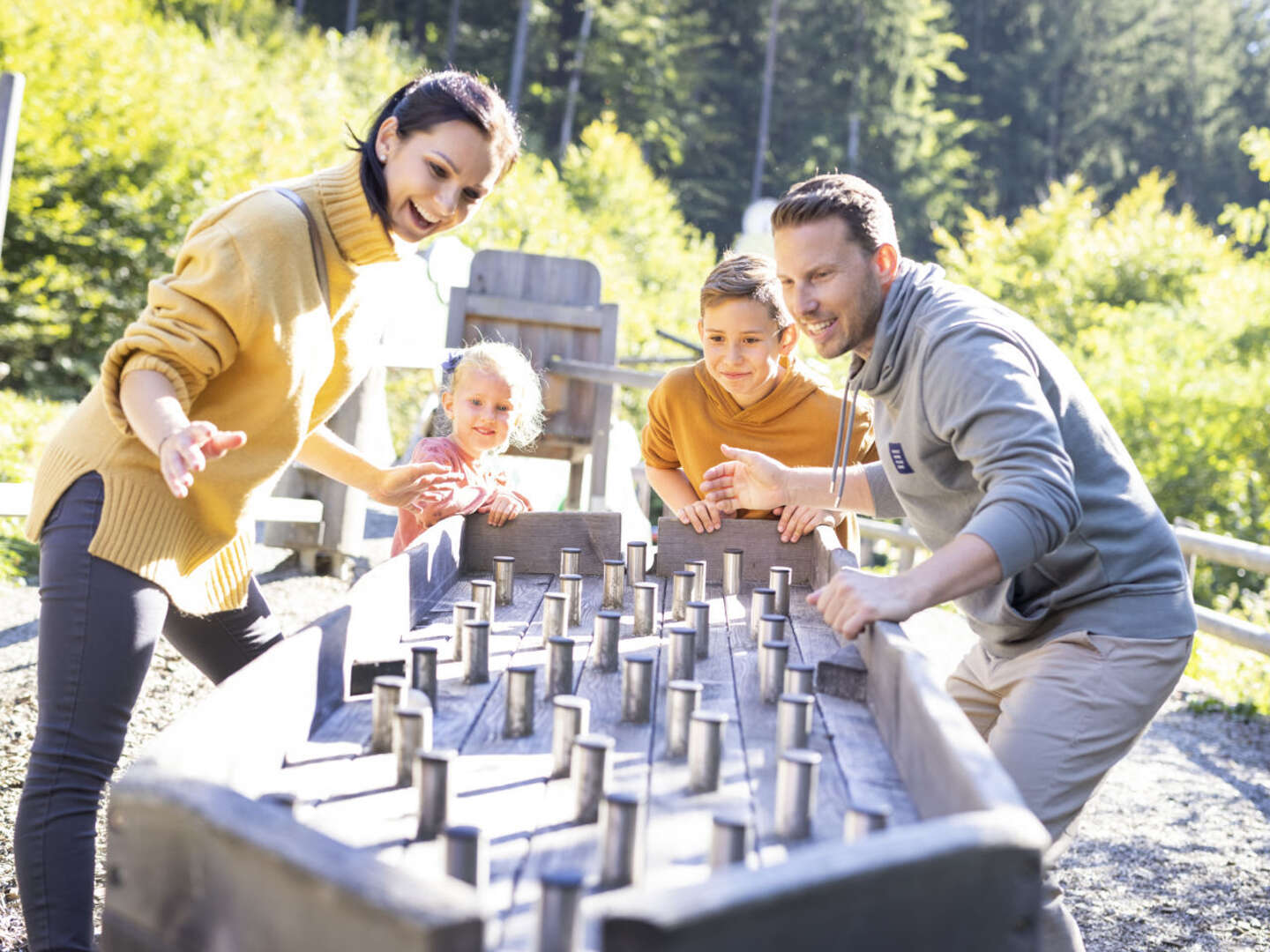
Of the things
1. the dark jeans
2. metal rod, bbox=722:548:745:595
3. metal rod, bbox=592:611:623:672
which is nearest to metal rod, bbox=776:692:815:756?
metal rod, bbox=592:611:623:672

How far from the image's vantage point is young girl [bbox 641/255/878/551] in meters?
4.18

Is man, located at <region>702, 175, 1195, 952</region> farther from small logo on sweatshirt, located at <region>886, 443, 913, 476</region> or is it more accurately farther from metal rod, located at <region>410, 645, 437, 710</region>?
metal rod, located at <region>410, 645, 437, 710</region>

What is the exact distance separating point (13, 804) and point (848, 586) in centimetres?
338

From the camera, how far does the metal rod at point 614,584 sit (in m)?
3.24

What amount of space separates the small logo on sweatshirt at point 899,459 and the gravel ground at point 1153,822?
2255mm

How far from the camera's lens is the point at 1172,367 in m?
15.5

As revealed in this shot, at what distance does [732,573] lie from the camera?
3.53 meters

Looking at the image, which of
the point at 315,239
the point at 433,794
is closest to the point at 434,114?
the point at 315,239

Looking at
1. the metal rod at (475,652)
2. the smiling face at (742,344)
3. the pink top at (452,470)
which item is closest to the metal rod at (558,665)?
the metal rod at (475,652)

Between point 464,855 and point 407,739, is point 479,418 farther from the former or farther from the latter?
point 464,855

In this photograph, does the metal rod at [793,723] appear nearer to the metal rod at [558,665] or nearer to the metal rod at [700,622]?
the metal rod at [558,665]

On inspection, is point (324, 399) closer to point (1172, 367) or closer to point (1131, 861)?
point (1131, 861)

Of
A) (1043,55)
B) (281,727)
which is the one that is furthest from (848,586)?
(1043,55)

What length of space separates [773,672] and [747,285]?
2.01 meters
